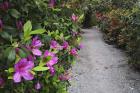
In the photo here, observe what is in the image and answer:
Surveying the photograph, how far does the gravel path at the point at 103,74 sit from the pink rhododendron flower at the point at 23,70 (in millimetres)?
4861

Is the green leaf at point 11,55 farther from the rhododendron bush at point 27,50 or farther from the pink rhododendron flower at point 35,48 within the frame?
the pink rhododendron flower at point 35,48

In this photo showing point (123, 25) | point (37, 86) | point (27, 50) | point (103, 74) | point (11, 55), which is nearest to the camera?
point (11, 55)

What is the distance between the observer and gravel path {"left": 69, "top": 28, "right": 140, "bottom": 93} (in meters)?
6.97

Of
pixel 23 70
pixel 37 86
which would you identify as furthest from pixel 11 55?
pixel 37 86

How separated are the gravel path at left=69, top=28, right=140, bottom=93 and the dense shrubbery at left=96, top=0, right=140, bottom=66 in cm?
37

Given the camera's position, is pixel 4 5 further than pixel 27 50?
Yes

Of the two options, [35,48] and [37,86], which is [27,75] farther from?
[37,86]

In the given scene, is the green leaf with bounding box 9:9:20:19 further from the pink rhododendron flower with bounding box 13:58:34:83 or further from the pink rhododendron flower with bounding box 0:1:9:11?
the pink rhododendron flower with bounding box 13:58:34:83

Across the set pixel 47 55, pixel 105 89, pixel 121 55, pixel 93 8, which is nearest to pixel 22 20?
pixel 47 55

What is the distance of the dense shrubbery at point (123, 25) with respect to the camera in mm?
8305

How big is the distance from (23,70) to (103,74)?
6.46 metres

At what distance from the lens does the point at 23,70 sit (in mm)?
1796

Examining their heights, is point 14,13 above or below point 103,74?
above

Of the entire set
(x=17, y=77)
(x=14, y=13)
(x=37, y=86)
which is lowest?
(x=37, y=86)
